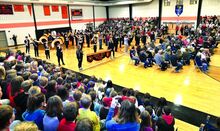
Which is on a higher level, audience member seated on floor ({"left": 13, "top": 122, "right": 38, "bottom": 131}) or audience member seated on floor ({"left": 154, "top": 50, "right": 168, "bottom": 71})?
audience member seated on floor ({"left": 13, "top": 122, "right": 38, "bottom": 131})

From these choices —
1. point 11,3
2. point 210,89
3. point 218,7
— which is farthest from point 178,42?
point 11,3

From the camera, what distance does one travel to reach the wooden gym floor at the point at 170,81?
514 centimetres

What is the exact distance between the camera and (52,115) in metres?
2.08

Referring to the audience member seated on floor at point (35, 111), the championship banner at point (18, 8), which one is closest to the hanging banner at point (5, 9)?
the championship banner at point (18, 8)

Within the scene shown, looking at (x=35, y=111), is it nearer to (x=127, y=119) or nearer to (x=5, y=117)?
(x=5, y=117)

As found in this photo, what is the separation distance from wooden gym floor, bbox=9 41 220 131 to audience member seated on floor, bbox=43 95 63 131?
3.07 meters

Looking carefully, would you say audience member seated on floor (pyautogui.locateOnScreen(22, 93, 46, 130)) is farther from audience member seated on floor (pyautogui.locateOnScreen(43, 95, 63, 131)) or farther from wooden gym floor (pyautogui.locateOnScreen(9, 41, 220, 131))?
wooden gym floor (pyautogui.locateOnScreen(9, 41, 220, 131))

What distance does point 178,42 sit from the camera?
10.8 meters

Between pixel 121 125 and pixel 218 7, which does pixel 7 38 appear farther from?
pixel 218 7

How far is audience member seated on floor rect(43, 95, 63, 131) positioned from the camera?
81.2 inches

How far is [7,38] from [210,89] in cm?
1736

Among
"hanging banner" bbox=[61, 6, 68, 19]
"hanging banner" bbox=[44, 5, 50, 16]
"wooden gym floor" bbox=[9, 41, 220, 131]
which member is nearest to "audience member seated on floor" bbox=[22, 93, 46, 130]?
"wooden gym floor" bbox=[9, 41, 220, 131]

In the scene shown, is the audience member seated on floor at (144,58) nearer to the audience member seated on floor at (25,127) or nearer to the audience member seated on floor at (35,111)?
the audience member seated on floor at (35,111)

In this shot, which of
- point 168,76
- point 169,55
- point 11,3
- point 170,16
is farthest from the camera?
point 170,16
